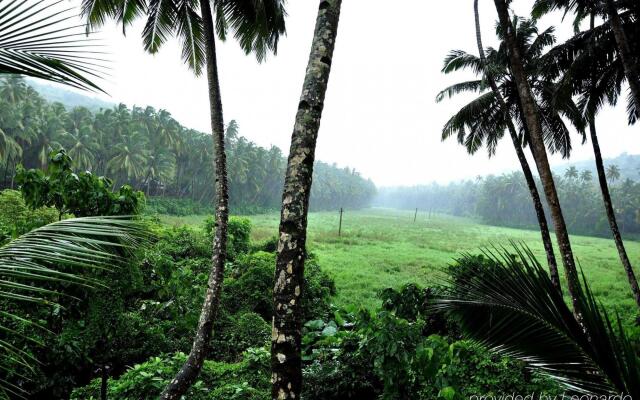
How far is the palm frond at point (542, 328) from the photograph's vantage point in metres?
1.60

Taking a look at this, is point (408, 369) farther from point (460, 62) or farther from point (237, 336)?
Result: point (460, 62)

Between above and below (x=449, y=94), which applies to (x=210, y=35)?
below

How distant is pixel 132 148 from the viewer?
Answer: 37469 millimetres

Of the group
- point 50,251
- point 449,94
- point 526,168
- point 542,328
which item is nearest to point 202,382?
point 50,251

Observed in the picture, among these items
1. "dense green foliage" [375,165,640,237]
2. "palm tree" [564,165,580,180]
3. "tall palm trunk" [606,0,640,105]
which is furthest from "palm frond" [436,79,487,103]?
"palm tree" [564,165,580,180]

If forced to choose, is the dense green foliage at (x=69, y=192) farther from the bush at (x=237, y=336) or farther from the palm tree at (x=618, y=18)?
the palm tree at (x=618, y=18)

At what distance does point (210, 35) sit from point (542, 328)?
5.80m

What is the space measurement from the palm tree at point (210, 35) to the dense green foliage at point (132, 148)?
20647 millimetres

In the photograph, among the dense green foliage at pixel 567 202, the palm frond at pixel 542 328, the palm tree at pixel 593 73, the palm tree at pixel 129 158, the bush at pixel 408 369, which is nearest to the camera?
the palm frond at pixel 542 328

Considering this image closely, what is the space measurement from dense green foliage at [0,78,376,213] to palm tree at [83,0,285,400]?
2065 cm

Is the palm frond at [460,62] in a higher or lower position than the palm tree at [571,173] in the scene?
lower

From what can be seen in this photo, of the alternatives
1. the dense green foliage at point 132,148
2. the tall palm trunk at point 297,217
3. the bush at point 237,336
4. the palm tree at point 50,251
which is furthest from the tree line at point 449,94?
the dense green foliage at point 132,148

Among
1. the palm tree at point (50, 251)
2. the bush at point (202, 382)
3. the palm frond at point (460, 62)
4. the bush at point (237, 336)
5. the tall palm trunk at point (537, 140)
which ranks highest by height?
the palm frond at point (460, 62)

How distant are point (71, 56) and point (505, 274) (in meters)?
2.55
